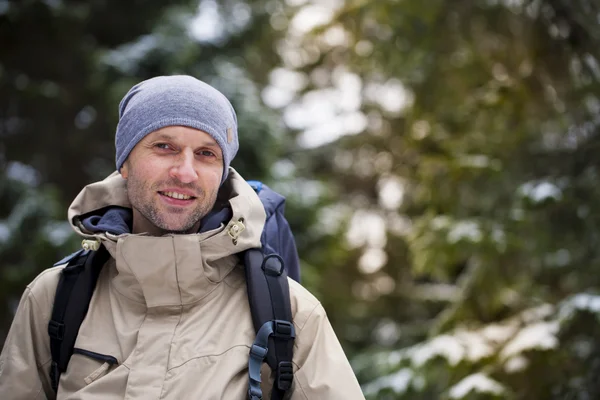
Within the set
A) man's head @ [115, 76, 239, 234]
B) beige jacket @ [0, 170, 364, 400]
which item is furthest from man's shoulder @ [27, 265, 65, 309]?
man's head @ [115, 76, 239, 234]

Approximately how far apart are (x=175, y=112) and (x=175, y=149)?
131 mm

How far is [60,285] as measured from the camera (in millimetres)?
2328

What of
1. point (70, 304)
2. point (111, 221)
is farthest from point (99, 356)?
point (111, 221)

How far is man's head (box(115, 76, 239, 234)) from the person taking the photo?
7.39 ft

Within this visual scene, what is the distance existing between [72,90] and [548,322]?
19.1 ft

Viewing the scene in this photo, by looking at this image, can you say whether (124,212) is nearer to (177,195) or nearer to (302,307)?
(177,195)

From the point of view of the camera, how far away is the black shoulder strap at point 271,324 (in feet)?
6.86

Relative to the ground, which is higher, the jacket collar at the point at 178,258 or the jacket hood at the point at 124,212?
the jacket hood at the point at 124,212

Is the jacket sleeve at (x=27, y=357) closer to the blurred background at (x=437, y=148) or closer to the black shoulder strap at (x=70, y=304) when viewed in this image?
the black shoulder strap at (x=70, y=304)

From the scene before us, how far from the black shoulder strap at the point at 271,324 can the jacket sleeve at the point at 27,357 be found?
29.7 inches

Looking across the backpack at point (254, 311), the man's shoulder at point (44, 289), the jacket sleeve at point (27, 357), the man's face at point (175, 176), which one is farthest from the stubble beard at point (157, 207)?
the jacket sleeve at point (27, 357)

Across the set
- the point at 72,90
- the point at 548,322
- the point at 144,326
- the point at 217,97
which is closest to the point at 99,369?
the point at 144,326

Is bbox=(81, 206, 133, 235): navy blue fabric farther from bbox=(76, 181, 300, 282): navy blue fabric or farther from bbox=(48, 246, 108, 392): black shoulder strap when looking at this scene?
bbox=(48, 246, 108, 392): black shoulder strap

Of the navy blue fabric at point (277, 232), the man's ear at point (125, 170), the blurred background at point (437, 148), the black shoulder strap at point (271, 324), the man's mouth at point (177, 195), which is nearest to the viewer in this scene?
the black shoulder strap at point (271, 324)
